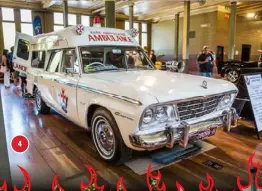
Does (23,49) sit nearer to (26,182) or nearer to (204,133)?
(26,182)

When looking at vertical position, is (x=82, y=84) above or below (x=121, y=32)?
below

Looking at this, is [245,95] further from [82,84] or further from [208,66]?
[208,66]

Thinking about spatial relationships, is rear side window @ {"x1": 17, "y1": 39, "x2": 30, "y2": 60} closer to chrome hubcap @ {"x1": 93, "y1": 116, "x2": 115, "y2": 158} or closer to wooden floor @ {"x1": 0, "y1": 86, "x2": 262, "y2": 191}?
wooden floor @ {"x1": 0, "y1": 86, "x2": 262, "y2": 191}

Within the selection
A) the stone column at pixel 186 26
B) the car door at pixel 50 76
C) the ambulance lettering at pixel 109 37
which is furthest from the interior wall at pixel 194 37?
the car door at pixel 50 76

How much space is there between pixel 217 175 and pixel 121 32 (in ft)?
9.43

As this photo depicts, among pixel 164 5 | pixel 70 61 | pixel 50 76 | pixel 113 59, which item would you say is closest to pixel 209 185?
pixel 113 59

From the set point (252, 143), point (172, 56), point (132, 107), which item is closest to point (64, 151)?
point (132, 107)

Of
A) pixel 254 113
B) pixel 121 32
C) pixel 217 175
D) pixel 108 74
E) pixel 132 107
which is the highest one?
pixel 121 32

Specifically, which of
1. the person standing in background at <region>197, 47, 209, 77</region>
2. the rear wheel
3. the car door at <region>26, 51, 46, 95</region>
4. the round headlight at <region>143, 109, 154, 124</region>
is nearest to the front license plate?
the round headlight at <region>143, 109, 154, 124</region>

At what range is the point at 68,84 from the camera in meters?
3.71

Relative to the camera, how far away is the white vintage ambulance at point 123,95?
8.32 ft

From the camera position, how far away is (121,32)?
14.2 ft

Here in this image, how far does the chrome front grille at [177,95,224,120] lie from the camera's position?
108 inches

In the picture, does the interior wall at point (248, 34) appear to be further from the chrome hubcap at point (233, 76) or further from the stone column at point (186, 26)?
the chrome hubcap at point (233, 76)
